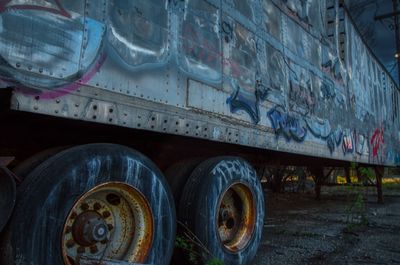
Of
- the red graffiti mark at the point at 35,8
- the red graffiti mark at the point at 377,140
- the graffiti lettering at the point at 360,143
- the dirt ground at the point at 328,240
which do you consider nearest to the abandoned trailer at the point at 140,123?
the red graffiti mark at the point at 35,8

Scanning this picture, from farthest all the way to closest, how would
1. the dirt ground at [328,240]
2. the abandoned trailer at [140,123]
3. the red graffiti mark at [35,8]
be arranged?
the dirt ground at [328,240], the abandoned trailer at [140,123], the red graffiti mark at [35,8]

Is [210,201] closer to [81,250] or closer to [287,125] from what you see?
[81,250]

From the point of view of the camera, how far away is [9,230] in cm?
214

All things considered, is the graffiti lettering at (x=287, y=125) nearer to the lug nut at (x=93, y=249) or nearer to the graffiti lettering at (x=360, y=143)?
the lug nut at (x=93, y=249)

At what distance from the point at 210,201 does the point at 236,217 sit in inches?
29.2

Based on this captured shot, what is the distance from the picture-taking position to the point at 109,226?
Result: 2.74m

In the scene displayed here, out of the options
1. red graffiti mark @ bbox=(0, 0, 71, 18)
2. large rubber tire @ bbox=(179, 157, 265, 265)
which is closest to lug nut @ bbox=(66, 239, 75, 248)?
large rubber tire @ bbox=(179, 157, 265, 265)

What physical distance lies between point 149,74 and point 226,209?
66.8 inches

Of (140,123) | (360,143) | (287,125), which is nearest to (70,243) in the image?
(140,123)

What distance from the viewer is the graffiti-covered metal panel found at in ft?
7.54

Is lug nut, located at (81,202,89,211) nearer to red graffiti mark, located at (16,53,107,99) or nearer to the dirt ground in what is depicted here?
red graffiti mark, located at (16,53,107,99)

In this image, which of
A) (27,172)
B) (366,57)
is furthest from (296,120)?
(366,57)

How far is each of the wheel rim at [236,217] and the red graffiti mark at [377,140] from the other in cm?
694

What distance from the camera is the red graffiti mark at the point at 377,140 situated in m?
10.1
